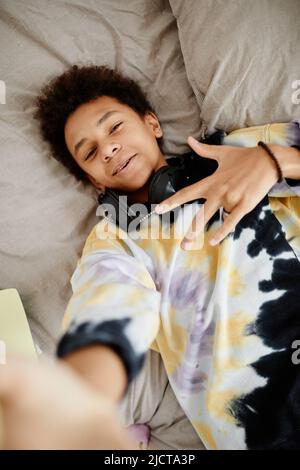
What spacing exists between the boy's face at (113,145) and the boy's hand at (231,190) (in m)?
0.12

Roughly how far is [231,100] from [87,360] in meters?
0.76

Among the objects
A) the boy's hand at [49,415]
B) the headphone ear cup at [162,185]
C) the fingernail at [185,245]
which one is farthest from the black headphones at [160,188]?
the boy's hand at [49,415]

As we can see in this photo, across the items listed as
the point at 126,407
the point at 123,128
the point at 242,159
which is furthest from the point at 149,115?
the point at 126,407

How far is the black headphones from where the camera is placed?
96 cm

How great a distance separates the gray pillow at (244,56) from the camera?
3.23 ft

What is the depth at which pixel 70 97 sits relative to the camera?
1.09m

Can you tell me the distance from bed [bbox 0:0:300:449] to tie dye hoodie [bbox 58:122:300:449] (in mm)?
116

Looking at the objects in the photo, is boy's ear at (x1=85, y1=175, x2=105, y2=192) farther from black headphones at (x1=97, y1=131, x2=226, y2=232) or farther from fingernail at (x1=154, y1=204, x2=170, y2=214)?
fingernail at (x1=154, y1=204, x2=170, y2=214)

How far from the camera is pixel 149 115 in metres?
1.12

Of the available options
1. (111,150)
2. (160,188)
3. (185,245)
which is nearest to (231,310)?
(185,245)

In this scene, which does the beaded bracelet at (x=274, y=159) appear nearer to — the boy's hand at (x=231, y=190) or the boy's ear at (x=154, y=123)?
the boy's hand at (x=231, y=190)

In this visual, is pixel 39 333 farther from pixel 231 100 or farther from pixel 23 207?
pixel 231 100

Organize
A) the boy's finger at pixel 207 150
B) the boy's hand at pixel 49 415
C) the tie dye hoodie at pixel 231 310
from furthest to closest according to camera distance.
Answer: the boy's finger at pixel 207 150
the tie dye hoodie at pixel 231 310
the boy's hand at pixel 49 415

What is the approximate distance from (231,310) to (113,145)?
45cm
